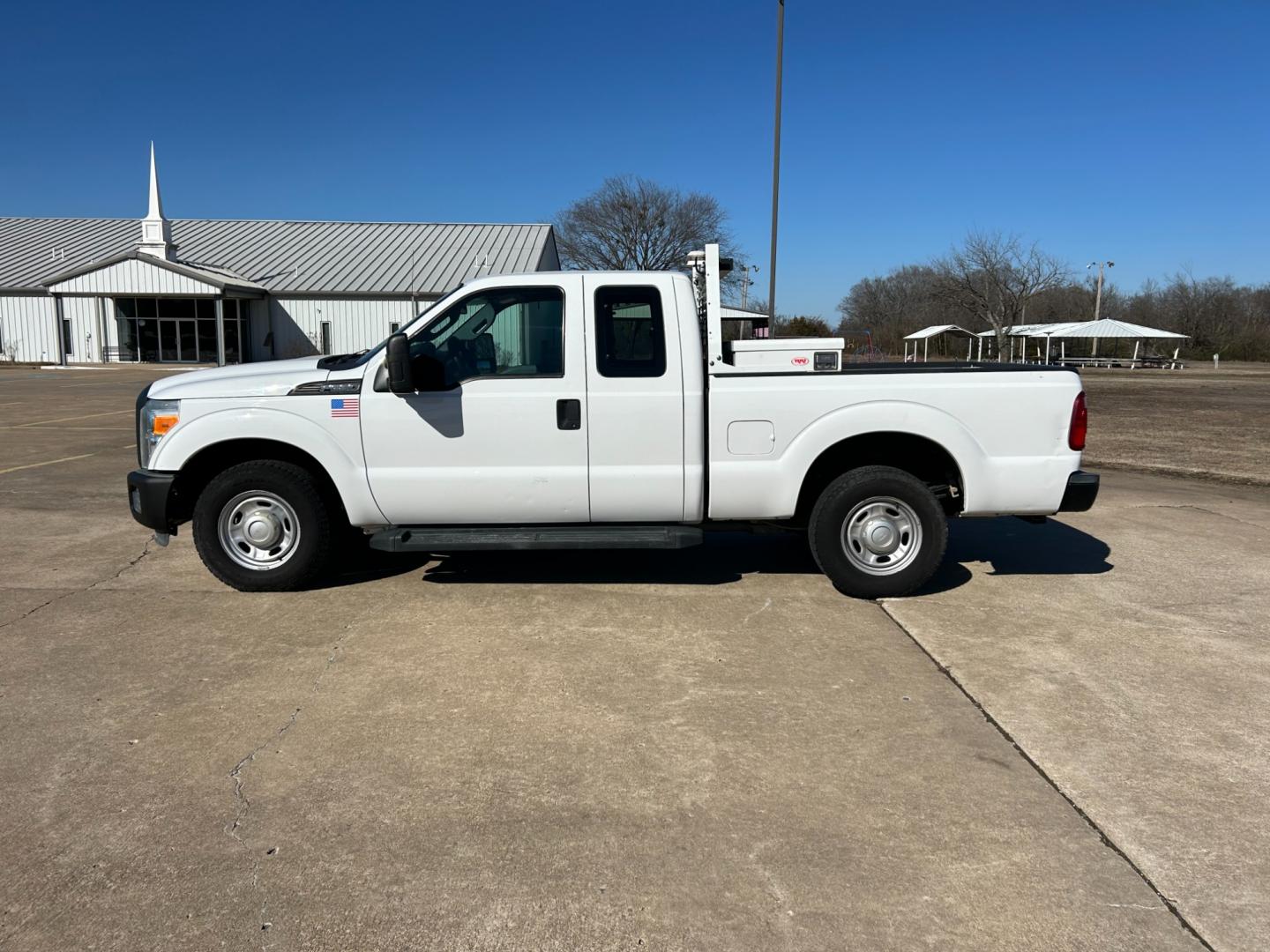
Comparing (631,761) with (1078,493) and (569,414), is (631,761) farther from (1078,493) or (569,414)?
(1078,493)

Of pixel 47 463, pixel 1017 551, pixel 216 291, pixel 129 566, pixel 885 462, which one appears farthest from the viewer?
pixel 216 291

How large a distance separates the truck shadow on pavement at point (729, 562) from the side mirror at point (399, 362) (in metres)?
1.57

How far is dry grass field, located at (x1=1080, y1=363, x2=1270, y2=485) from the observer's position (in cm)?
1198

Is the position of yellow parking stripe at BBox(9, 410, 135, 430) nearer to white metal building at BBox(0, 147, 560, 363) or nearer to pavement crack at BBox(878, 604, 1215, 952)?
pavement crack at BBox(878, 604, 1215, 952)

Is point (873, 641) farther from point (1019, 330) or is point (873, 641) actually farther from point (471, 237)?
point (1019, 330)

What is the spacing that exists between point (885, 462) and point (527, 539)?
2446 millimetres

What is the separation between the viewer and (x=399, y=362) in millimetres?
5422

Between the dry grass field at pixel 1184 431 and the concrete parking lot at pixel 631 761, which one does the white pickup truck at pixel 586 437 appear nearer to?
the concrete parking lot at pixel 631 761

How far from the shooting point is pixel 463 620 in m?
5.52

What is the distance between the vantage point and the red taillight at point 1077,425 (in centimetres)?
580

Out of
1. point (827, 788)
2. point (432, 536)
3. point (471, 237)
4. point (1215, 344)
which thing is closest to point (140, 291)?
point (471, 237)

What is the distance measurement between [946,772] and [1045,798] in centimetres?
37

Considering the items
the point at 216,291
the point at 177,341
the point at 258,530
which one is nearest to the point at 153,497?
the point at 258,530

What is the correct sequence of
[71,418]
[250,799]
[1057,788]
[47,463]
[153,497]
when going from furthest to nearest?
[71,418]
[47,463]
[153,497]
[1057,788]
[250,799]
